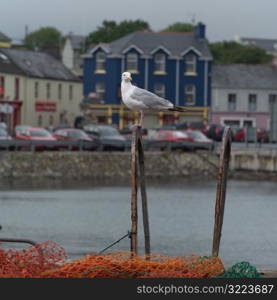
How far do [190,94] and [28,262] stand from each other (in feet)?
272

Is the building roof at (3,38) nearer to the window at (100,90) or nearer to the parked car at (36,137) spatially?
the window at (100,90)

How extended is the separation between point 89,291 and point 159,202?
133ft

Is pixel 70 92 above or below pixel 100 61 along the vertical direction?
below

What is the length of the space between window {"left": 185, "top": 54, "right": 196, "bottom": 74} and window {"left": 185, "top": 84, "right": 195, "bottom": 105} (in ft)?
4.75

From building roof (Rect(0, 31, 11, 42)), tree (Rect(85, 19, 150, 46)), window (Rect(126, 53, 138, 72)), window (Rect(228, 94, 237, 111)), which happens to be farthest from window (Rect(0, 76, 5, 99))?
tree (Rect(85, 19, 150, 46))

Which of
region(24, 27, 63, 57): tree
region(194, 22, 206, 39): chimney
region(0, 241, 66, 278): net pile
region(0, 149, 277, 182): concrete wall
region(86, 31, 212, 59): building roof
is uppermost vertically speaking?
region(24, 27, 63, 57): tree

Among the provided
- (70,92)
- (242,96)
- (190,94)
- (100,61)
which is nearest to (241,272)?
(190,94)

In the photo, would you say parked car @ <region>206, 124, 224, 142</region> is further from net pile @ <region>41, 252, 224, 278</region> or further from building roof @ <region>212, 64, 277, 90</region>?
net pile @ <region>41, 252, 224, 278</region>

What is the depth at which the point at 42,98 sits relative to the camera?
97.7 m

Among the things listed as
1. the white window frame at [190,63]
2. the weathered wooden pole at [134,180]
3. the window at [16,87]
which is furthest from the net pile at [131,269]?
the white window frame at [190,63]

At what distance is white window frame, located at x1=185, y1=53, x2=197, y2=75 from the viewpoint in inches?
3976

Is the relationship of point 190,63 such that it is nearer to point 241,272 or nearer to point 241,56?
point 241,56

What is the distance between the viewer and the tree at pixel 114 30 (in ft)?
459

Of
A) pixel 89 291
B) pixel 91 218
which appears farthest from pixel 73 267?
pixel 91 218
